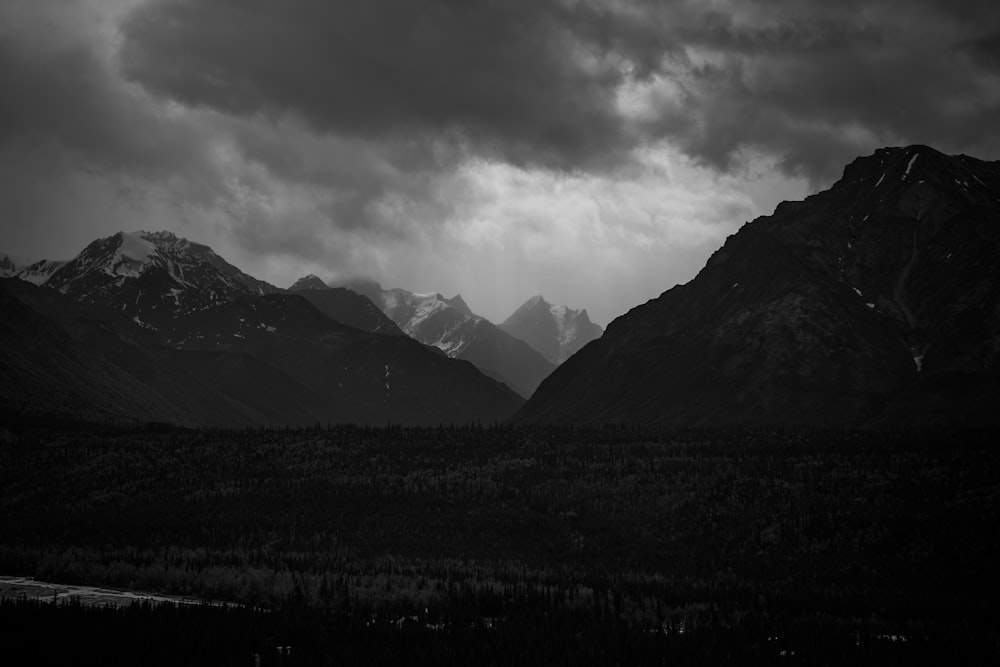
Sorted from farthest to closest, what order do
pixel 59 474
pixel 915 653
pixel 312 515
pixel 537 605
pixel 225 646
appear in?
pixel 59 474 → pixel 312 515 → pixel 537 605 → pixel 915 653 → pixel 225 646

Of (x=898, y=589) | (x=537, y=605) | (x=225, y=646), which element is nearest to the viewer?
(x=225, y=646)

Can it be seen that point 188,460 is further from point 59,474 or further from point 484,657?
point 484,657

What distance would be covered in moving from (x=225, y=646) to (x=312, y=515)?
8155cm

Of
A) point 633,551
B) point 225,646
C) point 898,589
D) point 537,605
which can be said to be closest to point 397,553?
point 633,551

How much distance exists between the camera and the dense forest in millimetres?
35312

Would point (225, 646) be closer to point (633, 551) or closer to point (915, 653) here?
point (915, 653)

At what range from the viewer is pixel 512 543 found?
98.6 m

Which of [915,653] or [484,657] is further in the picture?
[915,653]

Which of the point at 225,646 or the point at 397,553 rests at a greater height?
the point at 225,646

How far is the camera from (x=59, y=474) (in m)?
141

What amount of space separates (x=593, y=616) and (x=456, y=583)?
17.0 meters

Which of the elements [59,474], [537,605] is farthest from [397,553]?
[59,474]

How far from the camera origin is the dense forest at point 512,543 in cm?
3531

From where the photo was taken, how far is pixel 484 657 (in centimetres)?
3191
